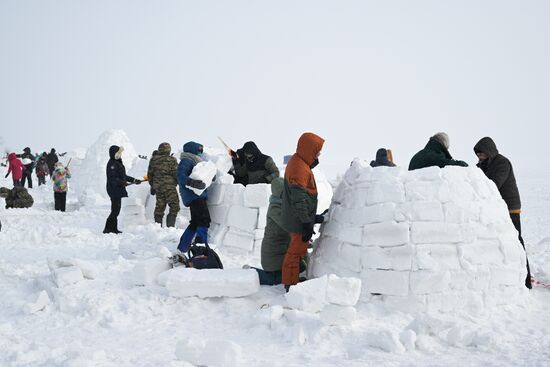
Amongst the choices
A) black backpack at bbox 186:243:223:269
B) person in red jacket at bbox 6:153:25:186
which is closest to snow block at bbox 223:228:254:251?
black backpack at bbox 186:243:223:269

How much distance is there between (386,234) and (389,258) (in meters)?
0.21

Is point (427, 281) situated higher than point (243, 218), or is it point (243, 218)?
point (243, 218)

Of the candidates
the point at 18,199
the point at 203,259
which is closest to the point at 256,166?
the point at 203,259

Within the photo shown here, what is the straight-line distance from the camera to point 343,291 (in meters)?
3.66

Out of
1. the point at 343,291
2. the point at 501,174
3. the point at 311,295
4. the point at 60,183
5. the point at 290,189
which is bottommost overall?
the point at 311,295

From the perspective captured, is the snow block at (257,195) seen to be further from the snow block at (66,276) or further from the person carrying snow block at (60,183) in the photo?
the person carrying snow block at (60,183)

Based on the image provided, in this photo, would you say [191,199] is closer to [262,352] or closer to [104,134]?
[262,352]

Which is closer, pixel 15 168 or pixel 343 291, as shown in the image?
pixel 343 291

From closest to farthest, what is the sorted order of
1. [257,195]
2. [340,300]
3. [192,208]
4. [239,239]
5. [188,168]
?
1. [340,300]
2. [192,208]
3. [188,168]
4. [257,195]
5. [239,239]

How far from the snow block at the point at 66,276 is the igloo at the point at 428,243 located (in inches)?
91.8

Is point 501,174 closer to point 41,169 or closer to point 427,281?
point 427,281

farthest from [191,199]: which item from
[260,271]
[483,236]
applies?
[483,236]

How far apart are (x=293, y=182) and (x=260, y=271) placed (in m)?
1.08

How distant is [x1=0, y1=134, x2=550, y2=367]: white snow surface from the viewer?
10.3 ft
